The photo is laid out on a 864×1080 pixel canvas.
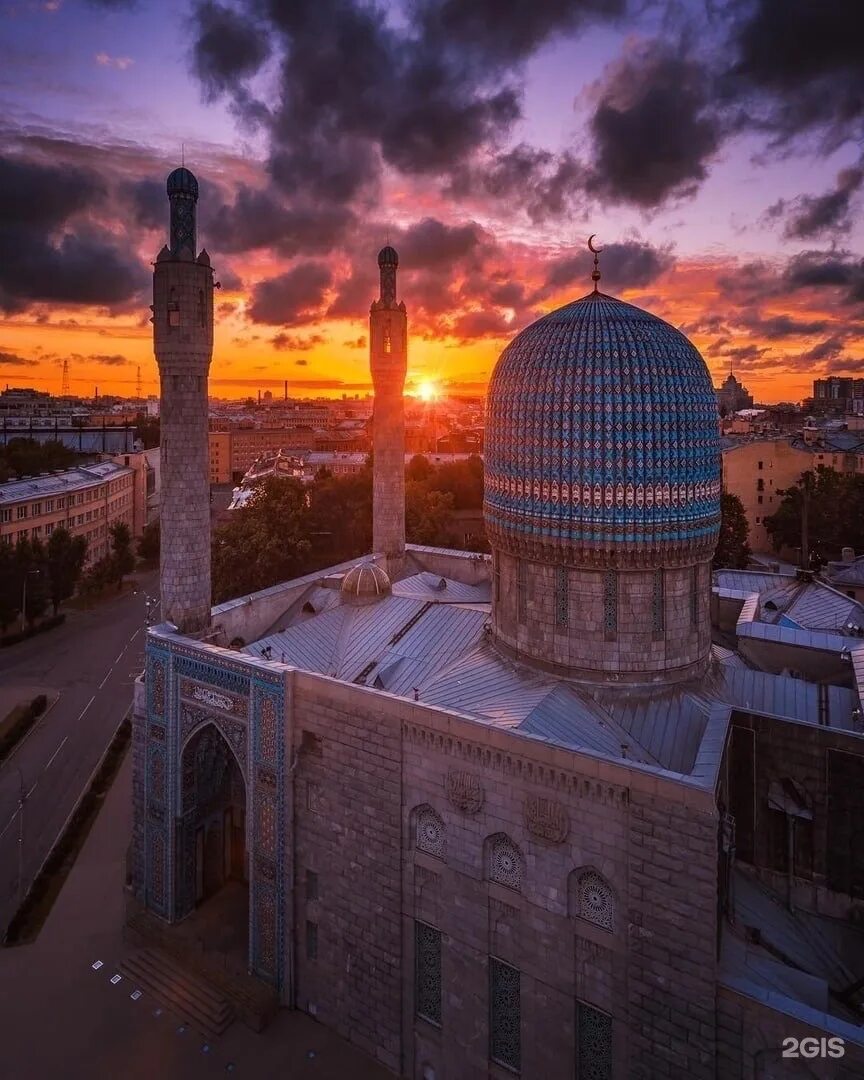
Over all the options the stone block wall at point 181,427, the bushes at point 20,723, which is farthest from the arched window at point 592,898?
the bushes at point 20,723

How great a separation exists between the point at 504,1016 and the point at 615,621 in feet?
26.7

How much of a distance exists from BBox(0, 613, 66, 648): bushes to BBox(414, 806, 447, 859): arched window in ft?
113

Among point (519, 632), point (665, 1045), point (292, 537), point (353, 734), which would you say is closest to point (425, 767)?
point (353, 734)

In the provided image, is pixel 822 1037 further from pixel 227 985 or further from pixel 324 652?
pixel 324 652

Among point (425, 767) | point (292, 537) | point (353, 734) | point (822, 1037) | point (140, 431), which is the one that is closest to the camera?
point (822, 1037)

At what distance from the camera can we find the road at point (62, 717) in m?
24.2

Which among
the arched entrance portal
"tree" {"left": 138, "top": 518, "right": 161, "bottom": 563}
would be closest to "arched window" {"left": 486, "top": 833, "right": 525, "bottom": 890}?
the arched entrance portal

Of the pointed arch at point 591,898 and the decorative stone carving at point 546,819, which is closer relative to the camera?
the pointed arch at point 591,898

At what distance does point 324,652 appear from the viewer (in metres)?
22.6

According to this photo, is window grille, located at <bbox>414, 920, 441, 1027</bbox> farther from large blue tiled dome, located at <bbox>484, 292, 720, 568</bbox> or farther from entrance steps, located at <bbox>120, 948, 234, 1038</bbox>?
large blue tiled dome, located at <bbox>484, 292, 720, 568</bbox>

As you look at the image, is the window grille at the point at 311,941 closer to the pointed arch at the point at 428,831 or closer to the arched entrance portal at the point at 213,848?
the arched entrance portal at the point at 213,848

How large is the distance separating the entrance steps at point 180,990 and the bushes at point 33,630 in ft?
90.1

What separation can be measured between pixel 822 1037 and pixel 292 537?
32964 millimetres

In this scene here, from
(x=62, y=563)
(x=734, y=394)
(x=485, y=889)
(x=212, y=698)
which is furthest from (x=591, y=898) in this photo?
(x=734, y=394)
